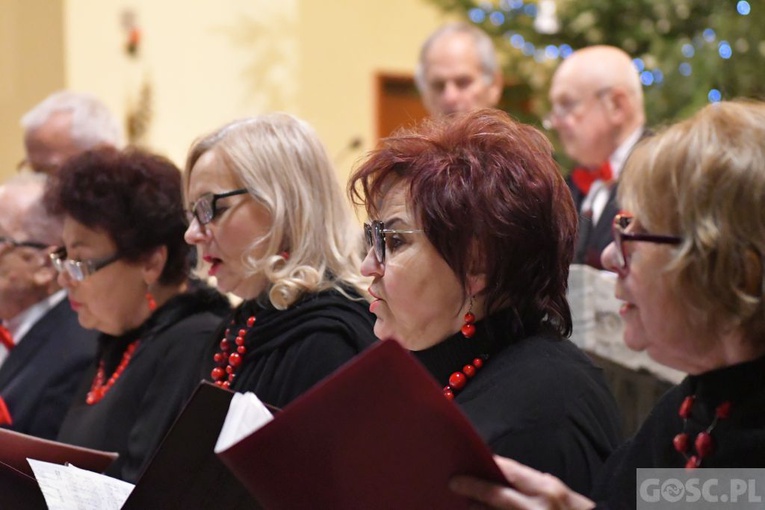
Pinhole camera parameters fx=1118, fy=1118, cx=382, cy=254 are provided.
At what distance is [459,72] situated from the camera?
475 centimetres

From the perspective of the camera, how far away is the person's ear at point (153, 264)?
315 centimetres

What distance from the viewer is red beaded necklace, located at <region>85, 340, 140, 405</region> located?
3.15 metres

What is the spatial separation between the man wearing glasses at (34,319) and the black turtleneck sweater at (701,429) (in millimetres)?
2163

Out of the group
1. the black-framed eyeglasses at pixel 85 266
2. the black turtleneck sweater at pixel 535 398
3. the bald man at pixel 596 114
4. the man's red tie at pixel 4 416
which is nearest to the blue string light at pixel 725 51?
the bald man at pixel 596 114

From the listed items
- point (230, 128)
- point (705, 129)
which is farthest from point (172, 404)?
point (705, 129)

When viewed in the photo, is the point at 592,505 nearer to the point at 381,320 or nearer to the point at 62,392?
the point at 381,320

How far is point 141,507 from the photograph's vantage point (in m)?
1.97

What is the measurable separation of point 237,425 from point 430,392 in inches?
12.0

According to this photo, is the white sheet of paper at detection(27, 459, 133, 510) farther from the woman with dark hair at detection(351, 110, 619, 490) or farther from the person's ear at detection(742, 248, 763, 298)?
the person's ear at detection(742, 248, 763, 298)

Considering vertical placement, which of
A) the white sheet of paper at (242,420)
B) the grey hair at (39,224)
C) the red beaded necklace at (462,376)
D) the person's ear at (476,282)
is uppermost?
the person's ear at (476,282)

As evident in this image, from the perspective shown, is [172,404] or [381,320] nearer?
[381,320]

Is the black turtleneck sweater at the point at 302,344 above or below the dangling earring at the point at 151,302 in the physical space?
above

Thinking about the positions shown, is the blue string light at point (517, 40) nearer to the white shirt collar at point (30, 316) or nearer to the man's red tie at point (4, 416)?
the white shirt collar at point (30, 316)

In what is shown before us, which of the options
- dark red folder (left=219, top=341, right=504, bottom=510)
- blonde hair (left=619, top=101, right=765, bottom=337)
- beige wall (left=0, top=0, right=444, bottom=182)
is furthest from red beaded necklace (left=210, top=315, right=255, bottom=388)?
beige wall (left=0, top=0, right=444, bottom=182)
